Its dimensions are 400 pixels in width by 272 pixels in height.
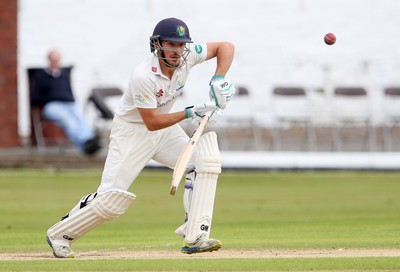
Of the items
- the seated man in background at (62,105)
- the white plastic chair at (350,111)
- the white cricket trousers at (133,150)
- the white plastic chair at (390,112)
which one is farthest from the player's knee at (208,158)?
the white plastic chair at (390,112)

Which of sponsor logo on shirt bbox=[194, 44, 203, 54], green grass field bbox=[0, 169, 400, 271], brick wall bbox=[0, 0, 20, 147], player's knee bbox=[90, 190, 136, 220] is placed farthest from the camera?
brick wall bbox=[0, 0, 20, 147]

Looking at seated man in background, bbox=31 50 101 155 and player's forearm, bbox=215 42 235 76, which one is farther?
seated man in background, bbox=31 50 101 155

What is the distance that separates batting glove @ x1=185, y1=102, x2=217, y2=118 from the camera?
7.43 m

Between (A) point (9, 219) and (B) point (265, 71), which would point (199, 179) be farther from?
(B) point (265, 71)

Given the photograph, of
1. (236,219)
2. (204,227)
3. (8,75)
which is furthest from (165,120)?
(8,75)

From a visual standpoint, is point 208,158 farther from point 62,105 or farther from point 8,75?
point 8,75

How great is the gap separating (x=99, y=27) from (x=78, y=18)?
0.46 metres

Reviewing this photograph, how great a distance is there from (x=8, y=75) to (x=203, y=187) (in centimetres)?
1124

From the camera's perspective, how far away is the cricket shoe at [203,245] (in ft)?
24.7

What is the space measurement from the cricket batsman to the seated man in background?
9.04m

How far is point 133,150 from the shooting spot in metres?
7.59

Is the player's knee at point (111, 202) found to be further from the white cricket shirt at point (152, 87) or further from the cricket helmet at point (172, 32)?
the cricket helmet at point (172, 32)

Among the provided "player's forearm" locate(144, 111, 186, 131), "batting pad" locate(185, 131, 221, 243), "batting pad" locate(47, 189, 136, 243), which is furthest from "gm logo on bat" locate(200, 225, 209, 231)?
"player's forearm" locate(144, 111, 186, 131)

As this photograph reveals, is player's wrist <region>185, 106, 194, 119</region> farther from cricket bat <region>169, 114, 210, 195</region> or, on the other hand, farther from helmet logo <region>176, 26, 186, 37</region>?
helmet logo <region>176, 26, 186, 37</region>
